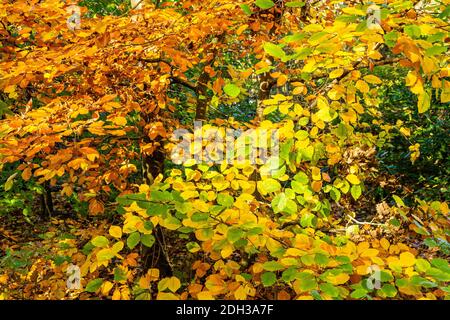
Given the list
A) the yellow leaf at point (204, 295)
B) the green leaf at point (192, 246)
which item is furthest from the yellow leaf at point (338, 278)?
the green leaf at point (192, 246)

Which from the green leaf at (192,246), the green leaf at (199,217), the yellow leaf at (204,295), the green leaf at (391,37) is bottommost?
the green leaf at (192,246)

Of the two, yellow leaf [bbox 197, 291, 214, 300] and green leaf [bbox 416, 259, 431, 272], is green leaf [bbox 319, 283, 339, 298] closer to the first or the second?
green leaf [bbox 416, 259, 431, 272]

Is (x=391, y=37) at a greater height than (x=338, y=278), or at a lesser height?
greater

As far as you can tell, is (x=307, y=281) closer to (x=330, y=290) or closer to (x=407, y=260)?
(x=330, y=290)

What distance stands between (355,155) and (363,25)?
2.84 meters

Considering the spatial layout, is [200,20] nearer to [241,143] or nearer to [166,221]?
[241,143]

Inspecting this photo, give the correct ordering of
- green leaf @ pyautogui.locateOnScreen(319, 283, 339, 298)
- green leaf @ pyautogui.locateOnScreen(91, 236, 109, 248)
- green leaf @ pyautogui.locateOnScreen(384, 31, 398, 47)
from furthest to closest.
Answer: green leaf @ pyautogui.locateOnScreen(91, 236, 109, 248) → green leaf @ pyautogui.locateOnScreen(384, 31, 398, 47) → green leaf @ pyautogui.locateOnScreen(319, 283, 339, 298)

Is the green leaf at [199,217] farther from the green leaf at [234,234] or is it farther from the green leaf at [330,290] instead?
the green leaf at [330,290]

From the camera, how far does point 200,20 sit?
3355mm

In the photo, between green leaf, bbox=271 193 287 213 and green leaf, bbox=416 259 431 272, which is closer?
green leaf, bbox=416 259 431 272

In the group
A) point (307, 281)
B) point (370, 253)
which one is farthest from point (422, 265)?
point (307, 281)

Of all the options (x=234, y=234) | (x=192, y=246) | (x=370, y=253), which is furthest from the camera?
(x=192, y=246)

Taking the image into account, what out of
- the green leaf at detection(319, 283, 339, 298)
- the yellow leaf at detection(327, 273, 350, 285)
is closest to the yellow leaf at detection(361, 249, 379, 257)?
the yellow leaf at detection(327, 273, 350, 285)
